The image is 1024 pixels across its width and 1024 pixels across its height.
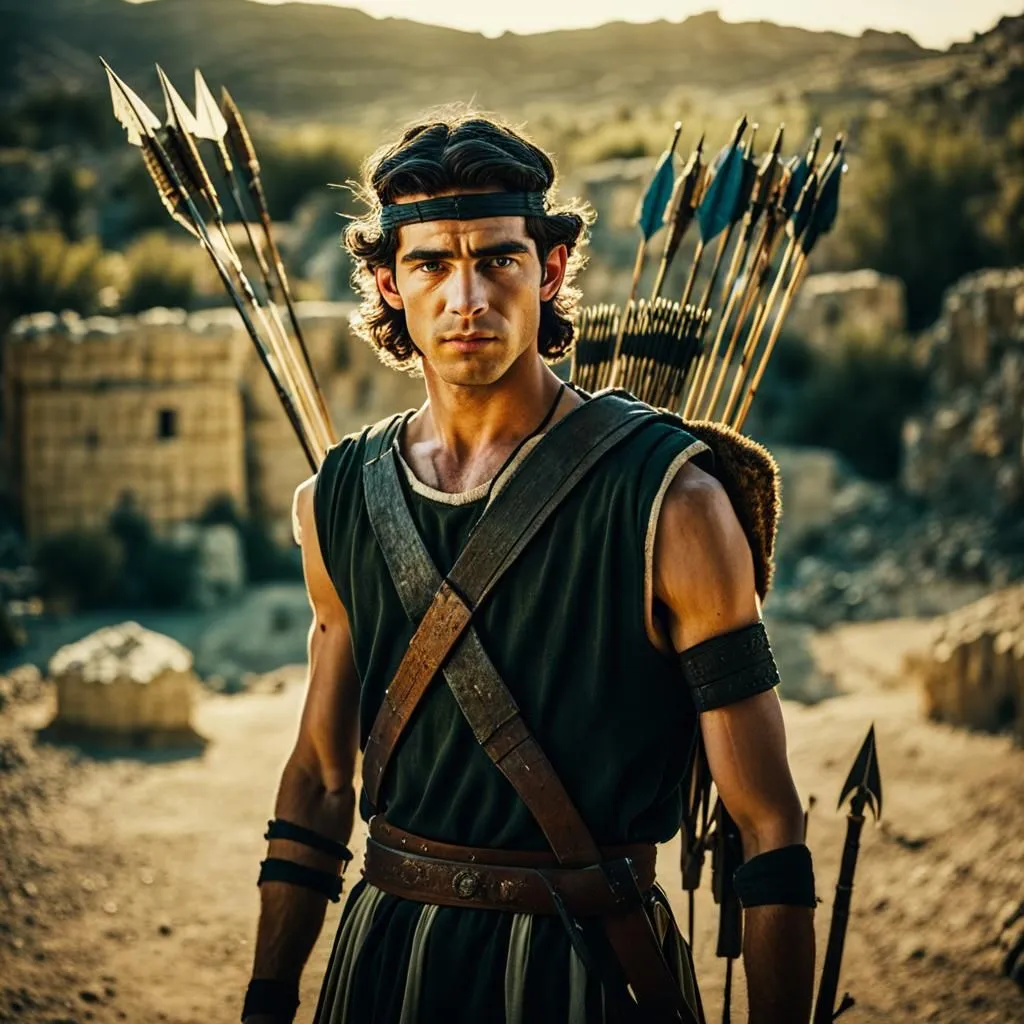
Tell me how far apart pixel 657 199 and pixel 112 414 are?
14.6 meters

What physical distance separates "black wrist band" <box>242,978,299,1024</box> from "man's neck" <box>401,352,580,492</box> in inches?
37.5

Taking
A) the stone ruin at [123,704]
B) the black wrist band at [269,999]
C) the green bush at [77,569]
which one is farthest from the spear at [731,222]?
the green bush at [77,569]

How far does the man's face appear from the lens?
2.40m

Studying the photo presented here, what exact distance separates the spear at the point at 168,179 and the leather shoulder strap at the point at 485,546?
690mm

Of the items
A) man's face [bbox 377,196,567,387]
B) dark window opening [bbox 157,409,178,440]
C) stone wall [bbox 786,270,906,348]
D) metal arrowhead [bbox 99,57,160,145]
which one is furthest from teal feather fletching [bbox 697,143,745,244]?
stone wall [bbox 786,270,906,348]

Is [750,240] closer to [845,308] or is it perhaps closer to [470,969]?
[470,969]

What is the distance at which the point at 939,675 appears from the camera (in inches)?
364

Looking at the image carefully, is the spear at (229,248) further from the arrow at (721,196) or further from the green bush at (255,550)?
the green bush at (255,550)

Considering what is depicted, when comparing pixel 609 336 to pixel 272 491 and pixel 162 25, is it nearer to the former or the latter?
pixel 272 491

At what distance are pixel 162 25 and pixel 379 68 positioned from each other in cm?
1127

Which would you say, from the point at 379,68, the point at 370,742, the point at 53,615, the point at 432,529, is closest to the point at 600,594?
the point at 432,529

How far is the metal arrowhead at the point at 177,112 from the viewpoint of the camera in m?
2.99

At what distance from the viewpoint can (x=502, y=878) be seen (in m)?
2.37

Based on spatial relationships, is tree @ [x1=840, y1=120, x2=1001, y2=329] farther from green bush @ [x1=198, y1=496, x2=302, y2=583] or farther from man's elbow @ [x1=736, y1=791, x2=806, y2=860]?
man's elbow @ [x1=736, y1=791, x2=806, y2=860]
